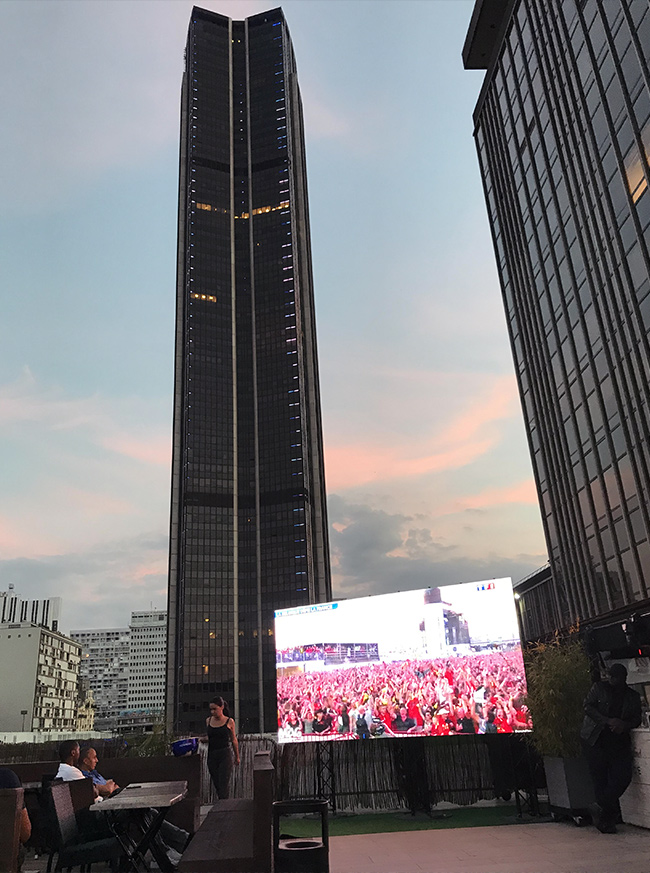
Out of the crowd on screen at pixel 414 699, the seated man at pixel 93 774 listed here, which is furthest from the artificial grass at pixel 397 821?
the seated man at pixel 93 774

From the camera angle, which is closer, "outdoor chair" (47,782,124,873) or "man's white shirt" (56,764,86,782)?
"outdoor chair" (47,782,124,873)

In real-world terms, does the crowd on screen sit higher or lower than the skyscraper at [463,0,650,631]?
lower

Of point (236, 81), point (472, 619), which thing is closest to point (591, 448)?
point (472, 619)

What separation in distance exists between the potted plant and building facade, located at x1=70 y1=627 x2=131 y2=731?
19320 cm

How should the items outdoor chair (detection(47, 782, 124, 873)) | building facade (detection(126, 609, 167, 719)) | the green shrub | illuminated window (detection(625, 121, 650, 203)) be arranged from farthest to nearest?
building facade (detection(126, 609, 167, 719)) → illuminated window (detection(625, 121, 650, 203)) → the green shrub → outdoor chair (detection(47, 782, 124, 873))

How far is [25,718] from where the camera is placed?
88.5 m

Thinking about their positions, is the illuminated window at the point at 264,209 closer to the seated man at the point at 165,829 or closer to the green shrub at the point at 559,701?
the green shrub at the point at 559,701

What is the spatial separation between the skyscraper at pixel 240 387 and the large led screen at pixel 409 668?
264 feet

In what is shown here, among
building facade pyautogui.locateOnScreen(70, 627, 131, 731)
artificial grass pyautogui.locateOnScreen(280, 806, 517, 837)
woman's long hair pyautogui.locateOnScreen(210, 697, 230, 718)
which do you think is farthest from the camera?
building facade pyautogui.locateOnScreen(70, 627, 131, 731)

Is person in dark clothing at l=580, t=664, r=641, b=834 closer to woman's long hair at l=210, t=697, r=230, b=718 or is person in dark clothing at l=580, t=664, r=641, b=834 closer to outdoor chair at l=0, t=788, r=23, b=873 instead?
woman's long hair at l=210, t=697, r=230, b=718

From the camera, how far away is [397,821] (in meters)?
9.51

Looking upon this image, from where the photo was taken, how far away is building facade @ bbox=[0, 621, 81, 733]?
88750mm

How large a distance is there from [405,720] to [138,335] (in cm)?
15653

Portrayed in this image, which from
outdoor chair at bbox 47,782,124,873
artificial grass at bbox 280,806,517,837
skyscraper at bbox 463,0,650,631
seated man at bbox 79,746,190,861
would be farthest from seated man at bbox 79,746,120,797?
skyscraper at bbox 463,0,650,631
